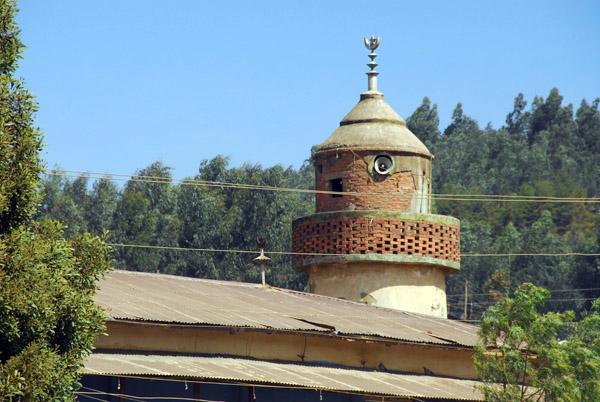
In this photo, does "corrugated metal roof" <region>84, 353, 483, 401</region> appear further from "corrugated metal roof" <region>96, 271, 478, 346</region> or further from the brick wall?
the brick wall

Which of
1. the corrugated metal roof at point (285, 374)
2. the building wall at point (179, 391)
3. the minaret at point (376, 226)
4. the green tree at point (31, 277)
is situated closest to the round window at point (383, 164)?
the minaret at point (376, 226)

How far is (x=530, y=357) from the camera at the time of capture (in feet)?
64.6

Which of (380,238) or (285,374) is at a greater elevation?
(380,238)

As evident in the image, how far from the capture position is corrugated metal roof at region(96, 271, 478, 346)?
60.6 feet

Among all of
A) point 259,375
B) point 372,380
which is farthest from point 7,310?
point 372,380

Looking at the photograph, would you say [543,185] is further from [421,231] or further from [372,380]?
[372,380]

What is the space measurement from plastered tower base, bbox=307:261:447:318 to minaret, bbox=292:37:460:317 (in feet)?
0.08

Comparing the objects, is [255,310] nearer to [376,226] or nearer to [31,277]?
[376,226]

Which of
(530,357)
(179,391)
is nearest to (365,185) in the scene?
(530,357)

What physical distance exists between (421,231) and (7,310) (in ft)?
57.3

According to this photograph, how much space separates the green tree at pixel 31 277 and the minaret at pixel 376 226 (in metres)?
14.9

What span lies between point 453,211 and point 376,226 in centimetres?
7496

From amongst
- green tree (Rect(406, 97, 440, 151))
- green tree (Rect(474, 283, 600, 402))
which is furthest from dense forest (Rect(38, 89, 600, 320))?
green tree (Rect(474, 283, 600, 402))

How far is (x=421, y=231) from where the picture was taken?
27.9m
